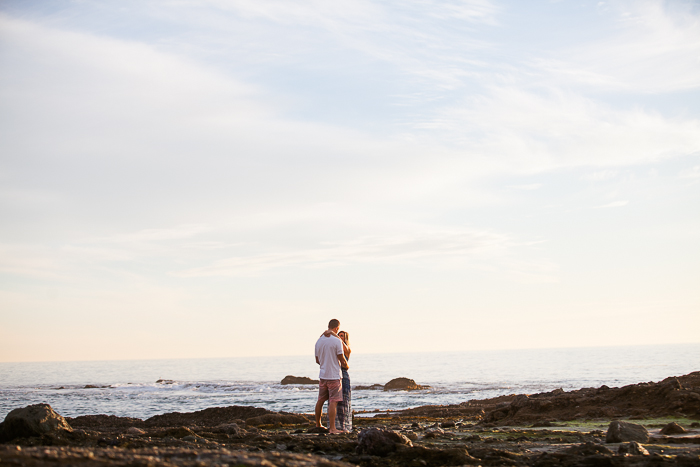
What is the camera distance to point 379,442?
285 inches

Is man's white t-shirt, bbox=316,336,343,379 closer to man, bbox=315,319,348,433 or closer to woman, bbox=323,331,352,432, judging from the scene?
man, bbox=315,319,348,433

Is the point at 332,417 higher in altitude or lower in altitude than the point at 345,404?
lower

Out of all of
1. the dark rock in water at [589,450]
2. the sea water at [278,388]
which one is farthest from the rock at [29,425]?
the sea water at [278,388]

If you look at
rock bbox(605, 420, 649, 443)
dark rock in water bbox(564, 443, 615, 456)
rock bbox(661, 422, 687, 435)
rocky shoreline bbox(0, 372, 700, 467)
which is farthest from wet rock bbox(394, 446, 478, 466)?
rock bbox(661, 422, 687, 435)

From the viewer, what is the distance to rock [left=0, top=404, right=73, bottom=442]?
8.32 m

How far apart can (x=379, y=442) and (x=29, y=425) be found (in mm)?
5525

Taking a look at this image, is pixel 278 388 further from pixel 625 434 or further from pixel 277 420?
pixel 625 434

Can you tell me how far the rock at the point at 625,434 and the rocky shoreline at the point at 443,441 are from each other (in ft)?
0.05

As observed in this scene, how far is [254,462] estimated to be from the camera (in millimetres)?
4418

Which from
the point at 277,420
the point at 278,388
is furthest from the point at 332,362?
the point at 278,388

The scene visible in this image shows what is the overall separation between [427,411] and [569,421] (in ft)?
21.5

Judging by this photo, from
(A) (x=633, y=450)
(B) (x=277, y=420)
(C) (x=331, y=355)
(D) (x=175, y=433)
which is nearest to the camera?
(A) (x=633, y=450)

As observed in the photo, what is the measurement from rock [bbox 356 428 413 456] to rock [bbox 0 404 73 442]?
4.94m

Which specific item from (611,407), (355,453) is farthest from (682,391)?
(355,453)
